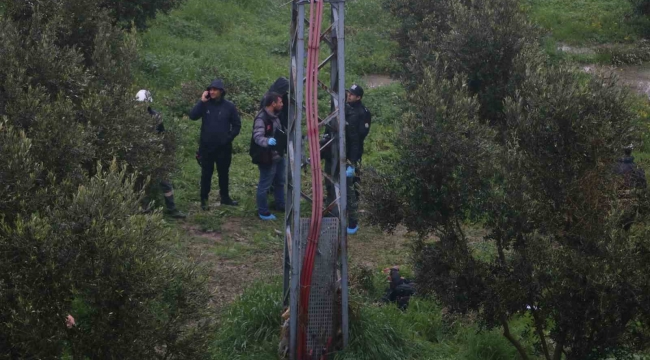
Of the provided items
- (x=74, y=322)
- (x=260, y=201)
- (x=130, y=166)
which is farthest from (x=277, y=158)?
(x=74, y=322)

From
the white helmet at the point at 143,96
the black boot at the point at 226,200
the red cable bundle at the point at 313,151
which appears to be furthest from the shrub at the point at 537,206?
the black boot at the point at 226,200

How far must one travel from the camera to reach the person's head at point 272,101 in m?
11.7

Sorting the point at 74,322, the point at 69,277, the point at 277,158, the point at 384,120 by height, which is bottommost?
the point at 384,120

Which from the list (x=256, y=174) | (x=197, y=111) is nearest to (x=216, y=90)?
(x=197, y=111)

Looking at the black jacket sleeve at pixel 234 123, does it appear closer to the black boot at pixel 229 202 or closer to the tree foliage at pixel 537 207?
the black boot at pixel 229 202

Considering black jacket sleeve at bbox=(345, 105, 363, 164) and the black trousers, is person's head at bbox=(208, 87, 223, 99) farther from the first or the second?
black jacket sleeve at bbox=(345, 105, 363, 164)

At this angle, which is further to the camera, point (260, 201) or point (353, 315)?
point (260, 201)

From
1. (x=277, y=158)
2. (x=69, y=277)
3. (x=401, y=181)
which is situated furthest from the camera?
(x=277, y=158)

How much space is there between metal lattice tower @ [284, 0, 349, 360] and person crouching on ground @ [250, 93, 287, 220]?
3.19 meters

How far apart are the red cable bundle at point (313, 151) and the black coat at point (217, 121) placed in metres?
4.26

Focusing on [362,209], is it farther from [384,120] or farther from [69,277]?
[384,120]

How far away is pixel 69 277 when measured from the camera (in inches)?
227

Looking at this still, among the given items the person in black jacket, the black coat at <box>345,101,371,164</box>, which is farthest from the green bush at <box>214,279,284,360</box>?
the black coat at <box>345,101,371,164</box>

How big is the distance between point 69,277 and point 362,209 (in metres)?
3.59
